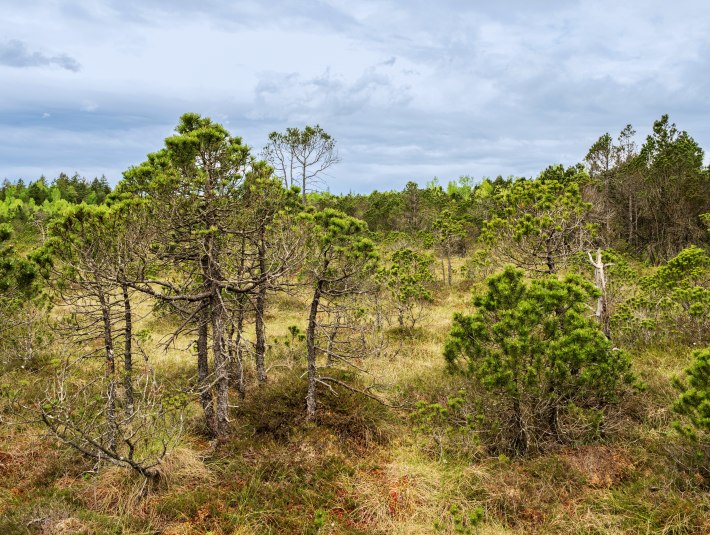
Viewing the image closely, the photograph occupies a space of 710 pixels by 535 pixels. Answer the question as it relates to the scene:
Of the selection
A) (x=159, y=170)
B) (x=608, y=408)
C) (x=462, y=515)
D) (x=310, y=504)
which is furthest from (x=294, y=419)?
(x=608, y=408)

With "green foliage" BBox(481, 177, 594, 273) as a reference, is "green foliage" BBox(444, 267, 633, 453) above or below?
below

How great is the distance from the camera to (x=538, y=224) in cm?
1020

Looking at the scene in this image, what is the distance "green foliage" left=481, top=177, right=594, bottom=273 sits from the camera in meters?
10.3

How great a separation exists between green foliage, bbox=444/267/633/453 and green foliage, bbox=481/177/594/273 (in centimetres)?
315

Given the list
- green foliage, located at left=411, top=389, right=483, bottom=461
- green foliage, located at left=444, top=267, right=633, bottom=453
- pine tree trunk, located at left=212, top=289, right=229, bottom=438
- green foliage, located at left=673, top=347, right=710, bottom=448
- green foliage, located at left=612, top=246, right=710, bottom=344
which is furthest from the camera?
green foliage, located at left=612, top=246, right=710, bottom=344

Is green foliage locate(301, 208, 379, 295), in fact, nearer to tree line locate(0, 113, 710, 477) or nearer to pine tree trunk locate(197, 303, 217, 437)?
tree line locate(0, 113, 710, 477)

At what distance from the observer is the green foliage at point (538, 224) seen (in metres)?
10.3

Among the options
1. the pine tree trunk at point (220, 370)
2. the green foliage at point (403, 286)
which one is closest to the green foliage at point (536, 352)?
the pine tree trunk at point (220, 370)

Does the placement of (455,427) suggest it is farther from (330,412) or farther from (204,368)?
(204,368)

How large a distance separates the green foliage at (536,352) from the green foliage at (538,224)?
315cm

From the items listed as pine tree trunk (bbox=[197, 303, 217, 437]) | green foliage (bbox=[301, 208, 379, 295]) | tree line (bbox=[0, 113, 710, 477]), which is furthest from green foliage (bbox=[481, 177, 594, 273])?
pine tree trunk (bbox=[197, 303, 217, 437])

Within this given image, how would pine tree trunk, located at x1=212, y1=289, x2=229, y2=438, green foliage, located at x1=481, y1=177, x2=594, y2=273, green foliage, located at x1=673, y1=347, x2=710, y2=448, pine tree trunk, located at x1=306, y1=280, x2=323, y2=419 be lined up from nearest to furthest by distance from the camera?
green foliage, located at x1=673, y1=347, x2=710, y2=448 → pine tree trunk, located at x1=212, y1=289, x2=229, y2=438 → pine tree trunk, located at x1=306, y1=280, x2=323, y2=419 → green foliage, located at x1=481, y1=177, x2=594, y2=273

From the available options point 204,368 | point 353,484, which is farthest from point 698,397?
point 204,368

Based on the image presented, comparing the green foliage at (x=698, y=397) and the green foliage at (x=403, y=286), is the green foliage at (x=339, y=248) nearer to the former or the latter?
the green foliage at (x=698, y=397)
